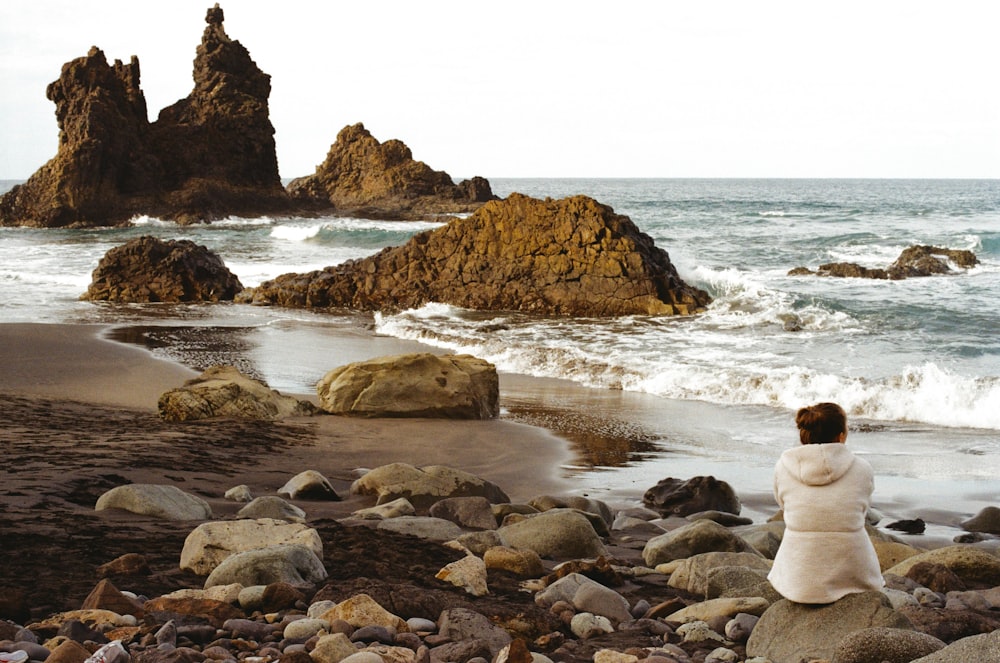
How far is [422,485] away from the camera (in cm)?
711

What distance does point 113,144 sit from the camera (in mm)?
61656

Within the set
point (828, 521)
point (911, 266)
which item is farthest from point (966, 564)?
point (911, 266)

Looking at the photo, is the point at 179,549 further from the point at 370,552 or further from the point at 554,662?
the point at 554,662

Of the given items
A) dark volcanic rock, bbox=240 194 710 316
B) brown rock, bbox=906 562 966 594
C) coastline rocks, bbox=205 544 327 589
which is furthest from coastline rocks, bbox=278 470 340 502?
dark volcanic rock, bbox=240 194 710 316

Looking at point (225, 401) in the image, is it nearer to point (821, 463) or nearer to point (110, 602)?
point (110, 602)

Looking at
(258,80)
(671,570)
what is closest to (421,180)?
(258,80)

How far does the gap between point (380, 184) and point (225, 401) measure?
6586 centimetres

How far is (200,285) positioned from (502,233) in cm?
673

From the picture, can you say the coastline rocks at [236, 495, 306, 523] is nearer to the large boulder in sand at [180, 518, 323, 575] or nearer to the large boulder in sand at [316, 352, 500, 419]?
the large boulder in sand at [180, 518, 323, 575]

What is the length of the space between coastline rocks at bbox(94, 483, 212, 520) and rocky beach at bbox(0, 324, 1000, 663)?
0.25 ft

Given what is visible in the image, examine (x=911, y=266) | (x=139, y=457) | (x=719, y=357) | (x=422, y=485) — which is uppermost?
(x=911, y=266)

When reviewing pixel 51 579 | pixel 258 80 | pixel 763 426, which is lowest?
pixel 763 426

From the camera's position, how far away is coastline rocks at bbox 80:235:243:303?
21891 millimetres

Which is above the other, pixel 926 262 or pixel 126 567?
pixel 926 262
